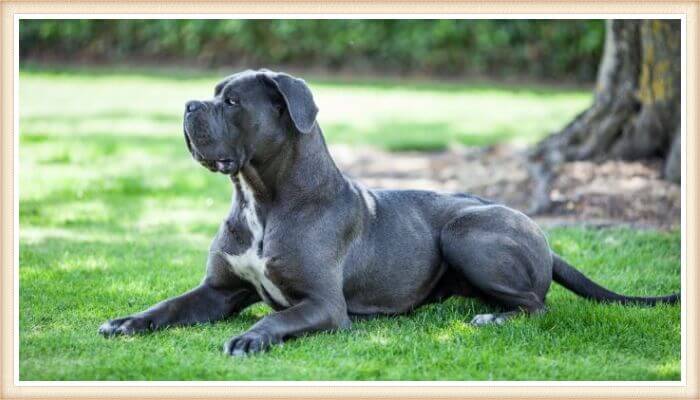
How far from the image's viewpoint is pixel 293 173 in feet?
19.1

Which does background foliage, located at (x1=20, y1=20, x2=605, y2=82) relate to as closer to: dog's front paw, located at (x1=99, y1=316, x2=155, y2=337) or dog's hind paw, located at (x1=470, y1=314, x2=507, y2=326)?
dog's hind paw, located at (x1=470, y1=314, x2=507, y2=326)

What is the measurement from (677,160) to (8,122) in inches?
272

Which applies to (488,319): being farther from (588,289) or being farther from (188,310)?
(188,310)

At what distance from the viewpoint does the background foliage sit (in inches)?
844

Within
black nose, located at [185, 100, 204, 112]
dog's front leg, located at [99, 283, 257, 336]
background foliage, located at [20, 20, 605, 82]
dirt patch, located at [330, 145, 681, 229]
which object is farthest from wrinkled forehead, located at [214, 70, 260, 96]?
background foliage, located at [20, 20, 605, 82]

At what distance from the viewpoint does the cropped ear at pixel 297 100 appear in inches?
220

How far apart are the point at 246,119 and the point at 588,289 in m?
2.65

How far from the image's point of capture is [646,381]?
500 centimetres

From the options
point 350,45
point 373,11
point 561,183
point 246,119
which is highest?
point 350,45

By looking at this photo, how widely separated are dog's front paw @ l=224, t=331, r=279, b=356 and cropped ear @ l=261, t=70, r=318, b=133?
3.95 feet

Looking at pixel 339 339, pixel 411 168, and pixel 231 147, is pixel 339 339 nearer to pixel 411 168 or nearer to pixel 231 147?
pixel 231 147

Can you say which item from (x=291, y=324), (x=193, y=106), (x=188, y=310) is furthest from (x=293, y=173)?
(x=188, y=310)

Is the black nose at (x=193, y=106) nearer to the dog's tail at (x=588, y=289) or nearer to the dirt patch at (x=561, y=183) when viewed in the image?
the dog's tail at (x=588, y=289)

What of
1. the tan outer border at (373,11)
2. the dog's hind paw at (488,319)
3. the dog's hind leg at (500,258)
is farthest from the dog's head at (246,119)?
the dog's hind paw at (488,319)
